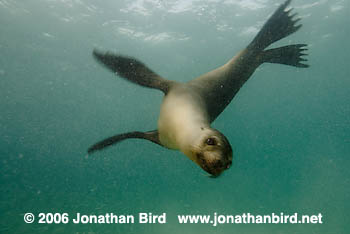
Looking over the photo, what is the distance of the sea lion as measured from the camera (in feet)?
3.87

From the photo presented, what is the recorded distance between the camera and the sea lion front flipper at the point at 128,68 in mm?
2891

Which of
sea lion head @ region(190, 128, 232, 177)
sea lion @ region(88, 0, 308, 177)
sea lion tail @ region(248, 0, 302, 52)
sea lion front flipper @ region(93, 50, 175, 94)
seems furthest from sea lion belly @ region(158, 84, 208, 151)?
sea lion tail @ region(248, 0, 302, 52)

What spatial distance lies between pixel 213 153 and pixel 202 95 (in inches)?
49.2

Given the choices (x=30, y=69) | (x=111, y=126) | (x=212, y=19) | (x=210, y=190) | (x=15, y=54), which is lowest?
(x=111, y=126)

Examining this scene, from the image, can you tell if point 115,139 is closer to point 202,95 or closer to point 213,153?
point 202,95

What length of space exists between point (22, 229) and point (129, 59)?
1128 cm

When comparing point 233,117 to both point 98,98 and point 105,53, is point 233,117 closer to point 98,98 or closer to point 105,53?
point 98,98

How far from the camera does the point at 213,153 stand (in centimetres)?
112

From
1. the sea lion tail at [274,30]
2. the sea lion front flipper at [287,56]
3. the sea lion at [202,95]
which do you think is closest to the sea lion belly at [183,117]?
the sea lion at [202,95]

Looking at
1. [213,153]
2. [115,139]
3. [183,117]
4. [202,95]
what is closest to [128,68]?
[115,139]

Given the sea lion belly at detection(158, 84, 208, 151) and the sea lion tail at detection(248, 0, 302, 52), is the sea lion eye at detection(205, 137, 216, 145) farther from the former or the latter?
the sea lion tail at detection(248, 0, 302, 52)

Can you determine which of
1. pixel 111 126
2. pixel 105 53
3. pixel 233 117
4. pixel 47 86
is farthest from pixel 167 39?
pixel 111 126

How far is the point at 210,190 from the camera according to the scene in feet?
114

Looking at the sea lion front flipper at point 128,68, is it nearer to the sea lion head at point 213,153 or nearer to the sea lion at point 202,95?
the sea lion at point 202,95
